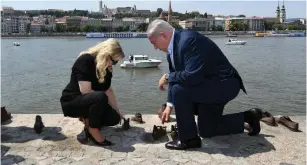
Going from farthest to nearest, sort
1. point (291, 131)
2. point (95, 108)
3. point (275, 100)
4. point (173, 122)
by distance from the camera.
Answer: point (275, 100) → point (173, 122) → point (291, 131) → point (95, 108)

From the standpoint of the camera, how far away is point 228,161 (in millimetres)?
3725

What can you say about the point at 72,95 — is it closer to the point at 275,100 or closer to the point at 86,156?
the point at 86,156

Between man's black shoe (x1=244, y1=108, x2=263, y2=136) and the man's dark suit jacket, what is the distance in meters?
0.50

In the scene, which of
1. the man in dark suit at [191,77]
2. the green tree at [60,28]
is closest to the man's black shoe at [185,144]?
the man in dark suit at [191,77]

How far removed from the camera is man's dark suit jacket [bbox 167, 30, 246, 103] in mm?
3773

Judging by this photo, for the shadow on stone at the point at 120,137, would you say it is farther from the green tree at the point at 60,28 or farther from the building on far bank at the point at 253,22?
the building on far bank at the point at 253,22

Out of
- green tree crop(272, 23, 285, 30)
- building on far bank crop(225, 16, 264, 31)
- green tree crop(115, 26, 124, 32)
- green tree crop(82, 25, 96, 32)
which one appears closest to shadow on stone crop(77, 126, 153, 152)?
green tree crop(82, 25, 96, 32)

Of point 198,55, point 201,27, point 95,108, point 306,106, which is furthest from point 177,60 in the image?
point 201,27

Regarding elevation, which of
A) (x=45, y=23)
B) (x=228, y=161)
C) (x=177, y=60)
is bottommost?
(x=228, y=161)

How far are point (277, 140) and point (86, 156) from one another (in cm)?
212

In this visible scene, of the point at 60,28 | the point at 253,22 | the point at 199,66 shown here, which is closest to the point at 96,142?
the point at 199,66

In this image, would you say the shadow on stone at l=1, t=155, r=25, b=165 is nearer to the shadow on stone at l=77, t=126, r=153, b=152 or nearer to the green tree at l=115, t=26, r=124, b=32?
the shadow on stone at l=77, t=126, r=153, b=152

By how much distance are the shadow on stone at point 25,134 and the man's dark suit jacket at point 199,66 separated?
145cm

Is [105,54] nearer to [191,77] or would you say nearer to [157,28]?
[157,28]
